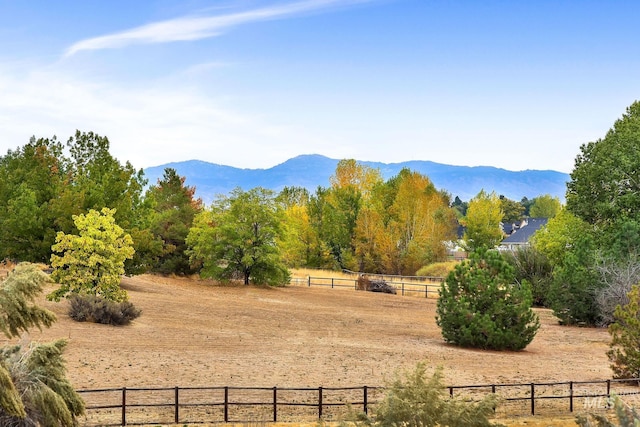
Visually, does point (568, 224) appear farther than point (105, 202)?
Yes

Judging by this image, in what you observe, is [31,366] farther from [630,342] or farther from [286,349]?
[630,342]

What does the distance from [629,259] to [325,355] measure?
19.2 m

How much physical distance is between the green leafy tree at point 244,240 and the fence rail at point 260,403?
31.3 meters

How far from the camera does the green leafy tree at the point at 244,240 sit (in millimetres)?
50906

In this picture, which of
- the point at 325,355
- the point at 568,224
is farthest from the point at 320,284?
the point at 325,355

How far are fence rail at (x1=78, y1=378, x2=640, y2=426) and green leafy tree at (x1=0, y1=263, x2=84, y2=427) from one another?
3252 mm

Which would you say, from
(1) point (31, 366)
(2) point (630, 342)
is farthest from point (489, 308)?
(1) point (31, 366)

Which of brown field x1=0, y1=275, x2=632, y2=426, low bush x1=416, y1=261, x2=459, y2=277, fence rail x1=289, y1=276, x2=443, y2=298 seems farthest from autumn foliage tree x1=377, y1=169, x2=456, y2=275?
brown field x1=0, y1=275, x2=632, y2=426

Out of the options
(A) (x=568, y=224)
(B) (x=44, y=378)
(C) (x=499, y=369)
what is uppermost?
(A) (x=568, y=224)

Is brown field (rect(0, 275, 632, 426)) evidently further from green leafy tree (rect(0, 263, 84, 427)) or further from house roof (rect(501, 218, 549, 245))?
house roof (rect(501, 218, 549, 245))

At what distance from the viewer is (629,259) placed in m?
36.7

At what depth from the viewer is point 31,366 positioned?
40.4 feet

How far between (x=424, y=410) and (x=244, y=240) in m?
41.7

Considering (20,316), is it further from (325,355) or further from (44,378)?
(325,355)
